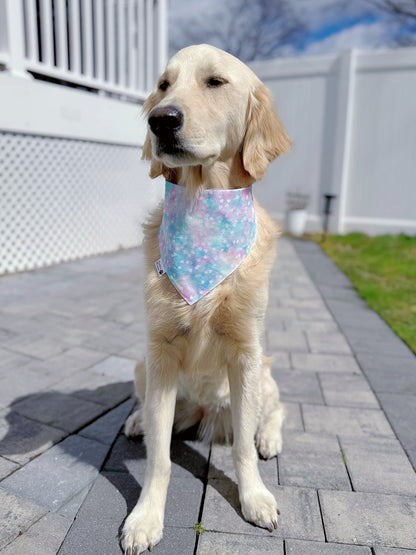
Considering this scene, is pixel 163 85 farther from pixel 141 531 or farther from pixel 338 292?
pixel 338 292

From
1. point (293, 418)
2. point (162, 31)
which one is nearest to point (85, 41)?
point (162, 31)

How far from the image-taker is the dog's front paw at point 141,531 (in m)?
1.59

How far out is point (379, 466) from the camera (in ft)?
6.93

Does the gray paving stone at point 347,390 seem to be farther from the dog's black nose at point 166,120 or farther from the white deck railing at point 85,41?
the white deck railing at point 85,41

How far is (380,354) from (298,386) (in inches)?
40.3

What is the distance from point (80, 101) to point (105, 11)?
247cm

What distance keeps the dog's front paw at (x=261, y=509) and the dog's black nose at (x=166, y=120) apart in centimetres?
148

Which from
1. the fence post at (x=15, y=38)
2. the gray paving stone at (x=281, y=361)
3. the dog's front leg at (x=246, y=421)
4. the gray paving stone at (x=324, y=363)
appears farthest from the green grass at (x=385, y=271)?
the fence post at (x=15, y=38)

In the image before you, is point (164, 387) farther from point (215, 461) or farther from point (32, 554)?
point (32, 554)

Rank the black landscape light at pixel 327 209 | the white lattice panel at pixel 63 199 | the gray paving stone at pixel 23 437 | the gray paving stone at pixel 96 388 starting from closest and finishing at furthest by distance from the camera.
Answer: the gray paving stone at pixel 23 437, the gray paving stone at pixel 96 388, the white lattice panel at pixel 63 199, the black landscape light at pixel 327 209

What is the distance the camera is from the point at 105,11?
24.7 ft

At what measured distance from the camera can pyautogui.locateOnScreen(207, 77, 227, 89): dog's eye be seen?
1.67 meters

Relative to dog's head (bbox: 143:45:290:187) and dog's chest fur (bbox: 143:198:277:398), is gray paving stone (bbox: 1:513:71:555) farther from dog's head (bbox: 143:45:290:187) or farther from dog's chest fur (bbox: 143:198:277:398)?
dog's head (bbox: 143:45:290:187)

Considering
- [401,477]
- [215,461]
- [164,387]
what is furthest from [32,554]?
[401,477]
